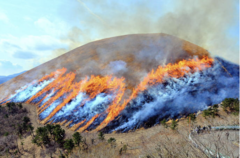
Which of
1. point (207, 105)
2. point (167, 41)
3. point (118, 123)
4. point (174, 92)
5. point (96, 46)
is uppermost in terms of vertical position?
point (96, 46)

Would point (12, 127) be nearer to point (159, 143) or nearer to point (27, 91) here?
point (27, 91)

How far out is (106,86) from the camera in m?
29.6

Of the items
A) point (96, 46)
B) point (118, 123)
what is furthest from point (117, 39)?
point (118, 123)

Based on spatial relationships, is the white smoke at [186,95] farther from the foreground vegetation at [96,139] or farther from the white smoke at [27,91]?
the white smoke at [27,91]

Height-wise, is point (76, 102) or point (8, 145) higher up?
point (76, 102)

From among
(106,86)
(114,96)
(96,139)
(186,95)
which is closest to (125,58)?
(106,86)

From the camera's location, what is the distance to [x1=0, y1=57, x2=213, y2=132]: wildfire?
26.3m

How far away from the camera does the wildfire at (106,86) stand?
86.2ft

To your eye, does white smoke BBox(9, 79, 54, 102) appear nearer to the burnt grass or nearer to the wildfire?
the wildfire

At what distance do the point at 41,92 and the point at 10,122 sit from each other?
31.7 feet

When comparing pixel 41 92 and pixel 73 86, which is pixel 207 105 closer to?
pixel 73 86

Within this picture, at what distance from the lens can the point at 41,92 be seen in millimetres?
32062

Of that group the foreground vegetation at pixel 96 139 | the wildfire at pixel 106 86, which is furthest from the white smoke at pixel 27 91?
the foreground vegetation at pixel 96 139

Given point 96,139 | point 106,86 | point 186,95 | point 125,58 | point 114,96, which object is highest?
point 125,58
